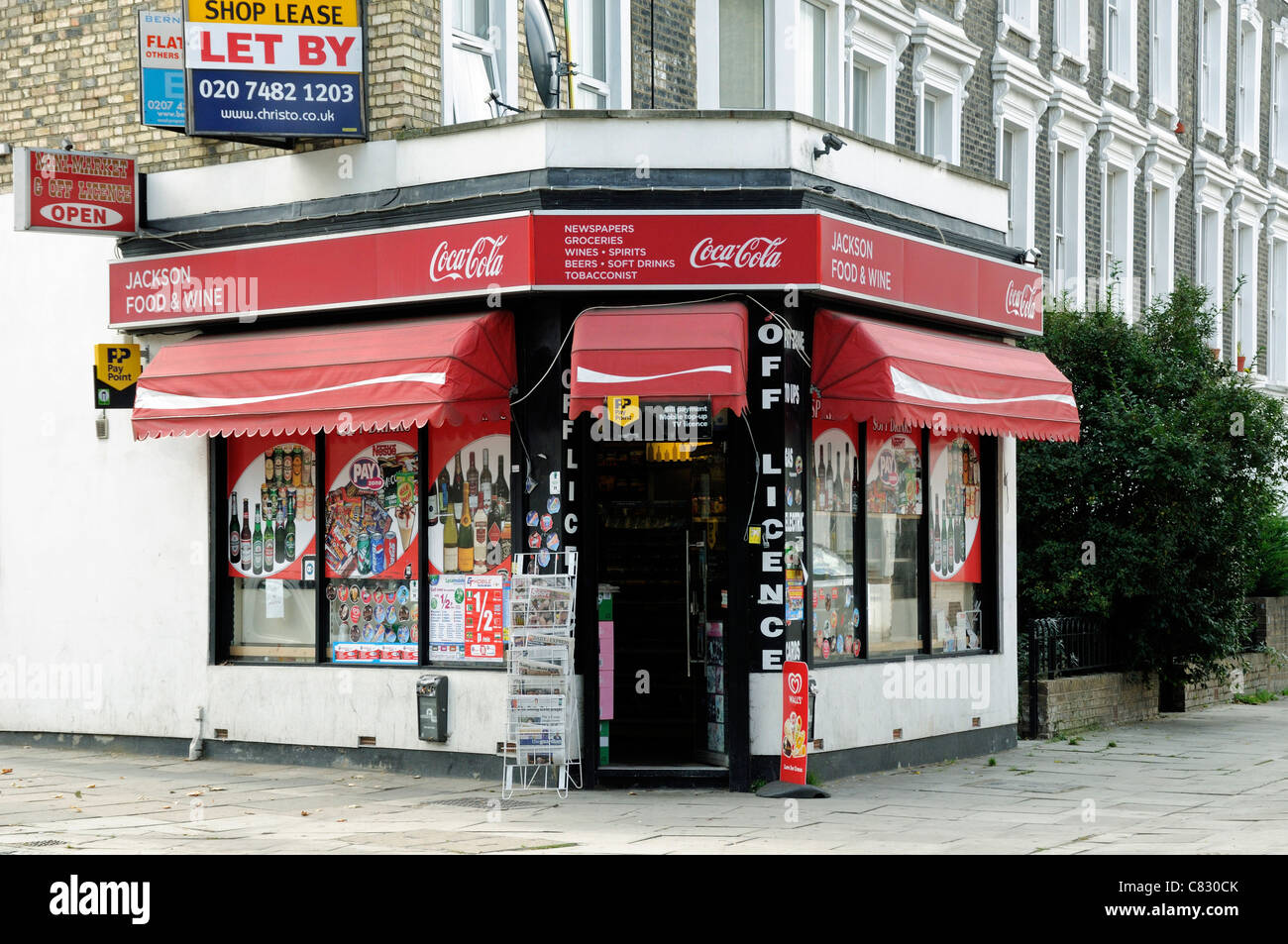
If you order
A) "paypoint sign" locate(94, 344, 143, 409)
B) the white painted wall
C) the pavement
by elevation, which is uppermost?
Result: "paypoint sign" locate(94, 344, 143, 409)

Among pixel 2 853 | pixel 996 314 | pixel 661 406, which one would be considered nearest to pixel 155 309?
pixel 661 406

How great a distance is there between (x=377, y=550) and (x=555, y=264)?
2.93 metres

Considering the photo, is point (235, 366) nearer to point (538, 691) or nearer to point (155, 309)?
point (155, 309)

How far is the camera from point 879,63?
779 inches

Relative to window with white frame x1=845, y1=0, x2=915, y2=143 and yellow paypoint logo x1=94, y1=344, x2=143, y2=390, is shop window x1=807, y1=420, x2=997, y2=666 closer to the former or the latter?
window with white frame x1=845, y1=0, x2=915, y2=143

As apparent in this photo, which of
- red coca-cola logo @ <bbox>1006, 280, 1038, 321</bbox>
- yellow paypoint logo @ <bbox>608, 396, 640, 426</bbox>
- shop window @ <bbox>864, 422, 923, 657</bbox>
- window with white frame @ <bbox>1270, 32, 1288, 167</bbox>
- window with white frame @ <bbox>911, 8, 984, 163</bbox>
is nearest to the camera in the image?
yellow paypoint logo @ <bbox>608, 396, 640, 426</bbox>

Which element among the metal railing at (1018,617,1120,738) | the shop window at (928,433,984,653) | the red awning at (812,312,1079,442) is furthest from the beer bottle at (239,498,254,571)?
the metal railing at (1018,617,1120,738)

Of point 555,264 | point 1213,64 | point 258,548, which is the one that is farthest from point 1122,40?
point 258,548

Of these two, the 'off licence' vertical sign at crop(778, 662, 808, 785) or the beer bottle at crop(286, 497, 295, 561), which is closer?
the 'off licence' vertical sign at crop(778, 662, 808, 785)

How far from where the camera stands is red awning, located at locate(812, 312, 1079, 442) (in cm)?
1280

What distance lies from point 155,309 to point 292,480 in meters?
1.85

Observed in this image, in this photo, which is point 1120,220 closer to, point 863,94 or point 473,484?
point 863,94

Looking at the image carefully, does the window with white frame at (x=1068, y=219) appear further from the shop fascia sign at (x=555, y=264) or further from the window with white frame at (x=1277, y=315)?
the shop fascia sign at (x=555, y=264)

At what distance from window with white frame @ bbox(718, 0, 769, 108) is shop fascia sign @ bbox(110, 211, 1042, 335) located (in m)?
3.28
